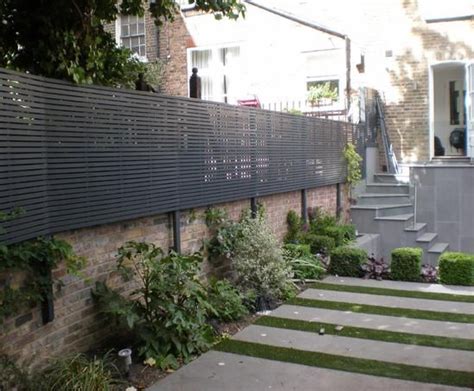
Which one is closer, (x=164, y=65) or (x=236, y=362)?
(x=236, y=362)

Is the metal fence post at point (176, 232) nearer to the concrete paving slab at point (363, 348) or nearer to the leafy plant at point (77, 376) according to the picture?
the concrete paving slab at point (363, 348)

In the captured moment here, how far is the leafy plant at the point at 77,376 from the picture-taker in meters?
4.16

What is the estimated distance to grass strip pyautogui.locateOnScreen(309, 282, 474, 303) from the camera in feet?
24.1

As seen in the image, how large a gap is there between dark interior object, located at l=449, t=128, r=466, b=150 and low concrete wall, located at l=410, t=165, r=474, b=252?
2962 millimetres


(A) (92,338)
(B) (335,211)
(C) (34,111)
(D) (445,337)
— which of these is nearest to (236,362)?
(A) (92,338)

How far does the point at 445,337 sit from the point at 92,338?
3.48 meters

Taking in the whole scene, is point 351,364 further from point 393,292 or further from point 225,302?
point 393,292

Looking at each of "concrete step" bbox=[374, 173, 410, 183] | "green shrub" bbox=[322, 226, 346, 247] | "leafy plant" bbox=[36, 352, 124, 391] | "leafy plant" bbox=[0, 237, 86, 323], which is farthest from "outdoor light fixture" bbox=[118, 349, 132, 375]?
"concrete step" bbox=[374, 173, 410, 183]

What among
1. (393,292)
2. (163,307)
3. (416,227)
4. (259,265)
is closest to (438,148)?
(416,227)

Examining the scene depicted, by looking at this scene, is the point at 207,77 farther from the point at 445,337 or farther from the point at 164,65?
the point at 445,337

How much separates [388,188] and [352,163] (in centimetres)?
119

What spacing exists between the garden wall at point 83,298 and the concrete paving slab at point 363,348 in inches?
55.9

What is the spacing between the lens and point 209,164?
7180 millimetres

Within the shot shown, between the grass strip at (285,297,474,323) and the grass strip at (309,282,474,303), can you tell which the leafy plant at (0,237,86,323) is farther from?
the grass strip at (309,282,474,303)
